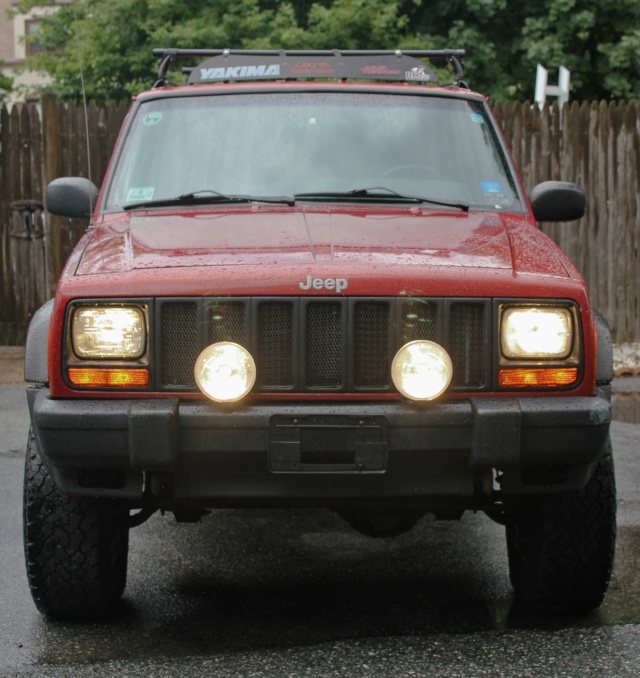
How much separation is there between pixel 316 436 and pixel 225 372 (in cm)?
34

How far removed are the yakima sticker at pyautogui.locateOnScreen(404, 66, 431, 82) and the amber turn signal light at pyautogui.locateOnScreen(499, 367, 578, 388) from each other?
90.4 inches

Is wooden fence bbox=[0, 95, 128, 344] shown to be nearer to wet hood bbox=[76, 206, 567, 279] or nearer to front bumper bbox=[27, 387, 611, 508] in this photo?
wet hood bbox=[76, 206, 567, 279]

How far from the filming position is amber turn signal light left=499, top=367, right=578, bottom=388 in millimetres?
Answer: 3213

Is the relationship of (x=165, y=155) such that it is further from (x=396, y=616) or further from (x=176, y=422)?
(x=396, y=616)

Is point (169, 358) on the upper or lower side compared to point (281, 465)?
upper

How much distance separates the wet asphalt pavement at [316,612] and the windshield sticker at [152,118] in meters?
1.90

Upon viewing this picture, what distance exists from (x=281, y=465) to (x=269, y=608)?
3.09 ft

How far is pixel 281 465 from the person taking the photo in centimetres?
309

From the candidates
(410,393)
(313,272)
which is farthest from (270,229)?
(410,393)

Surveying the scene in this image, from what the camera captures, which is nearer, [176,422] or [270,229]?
[176,422]

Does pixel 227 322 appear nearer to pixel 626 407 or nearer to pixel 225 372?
pixel 225 372

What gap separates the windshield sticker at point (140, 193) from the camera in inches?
168

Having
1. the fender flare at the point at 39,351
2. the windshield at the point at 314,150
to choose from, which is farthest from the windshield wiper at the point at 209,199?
the fender flare at the point at 39,351

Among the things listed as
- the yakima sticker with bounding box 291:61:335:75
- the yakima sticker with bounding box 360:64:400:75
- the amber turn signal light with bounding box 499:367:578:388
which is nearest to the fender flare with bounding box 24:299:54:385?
the amber turn signal light with bounding box 499:367:578:388
